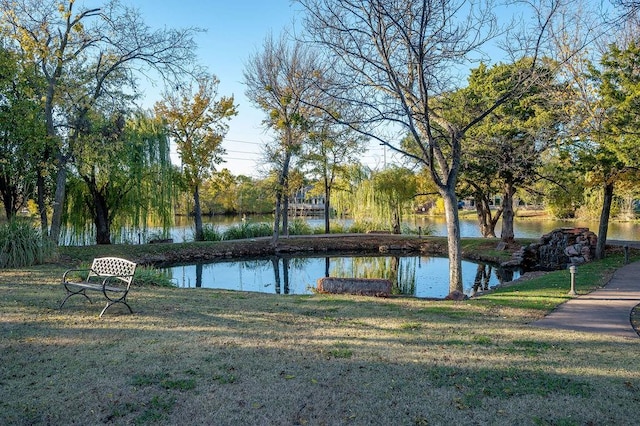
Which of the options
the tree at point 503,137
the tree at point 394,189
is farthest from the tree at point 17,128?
the tree at point 394,189

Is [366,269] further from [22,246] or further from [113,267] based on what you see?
[113,267]

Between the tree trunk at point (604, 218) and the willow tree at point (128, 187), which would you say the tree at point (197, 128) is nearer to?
the willow tree at point (128, 187)

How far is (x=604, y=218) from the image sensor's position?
47.1 ft

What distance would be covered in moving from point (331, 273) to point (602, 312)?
1079cm

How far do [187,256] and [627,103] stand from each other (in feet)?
55.3

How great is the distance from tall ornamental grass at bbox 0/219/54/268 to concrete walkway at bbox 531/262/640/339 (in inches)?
473

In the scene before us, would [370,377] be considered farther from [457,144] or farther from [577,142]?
[577,142]

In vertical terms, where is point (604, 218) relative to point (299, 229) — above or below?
above

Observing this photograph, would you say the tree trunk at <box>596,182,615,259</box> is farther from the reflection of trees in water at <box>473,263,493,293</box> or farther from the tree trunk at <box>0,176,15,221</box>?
the tree trunk at <box>0,176,15,221</box>

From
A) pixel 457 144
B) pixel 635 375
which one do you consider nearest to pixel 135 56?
pixel 457 144

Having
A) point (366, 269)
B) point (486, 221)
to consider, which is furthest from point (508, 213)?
point (366, 269)

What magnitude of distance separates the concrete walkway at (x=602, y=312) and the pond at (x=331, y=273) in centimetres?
388

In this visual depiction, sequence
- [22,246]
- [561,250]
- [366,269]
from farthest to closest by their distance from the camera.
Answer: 1. [366,269]
2. [561,250]
3. [22,246]

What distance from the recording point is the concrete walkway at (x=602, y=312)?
626 centimetres
